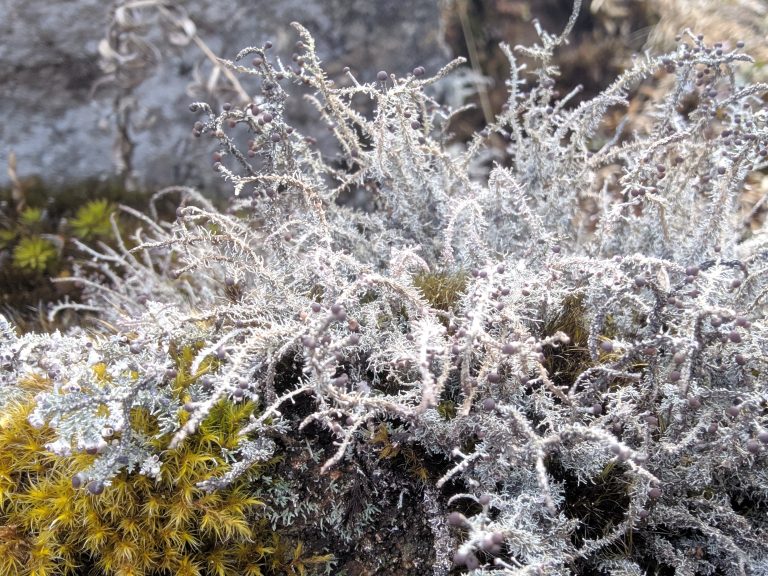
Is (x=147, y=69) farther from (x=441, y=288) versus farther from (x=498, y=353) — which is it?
(x=498, y=353)

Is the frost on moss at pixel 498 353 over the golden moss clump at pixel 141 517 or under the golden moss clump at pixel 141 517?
over

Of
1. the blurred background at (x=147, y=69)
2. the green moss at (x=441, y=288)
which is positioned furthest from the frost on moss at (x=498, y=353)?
the blurred background at (x=147, y=69)

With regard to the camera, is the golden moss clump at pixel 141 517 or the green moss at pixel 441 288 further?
the green moss at pixel 441 288

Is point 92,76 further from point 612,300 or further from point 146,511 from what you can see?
point 612,300

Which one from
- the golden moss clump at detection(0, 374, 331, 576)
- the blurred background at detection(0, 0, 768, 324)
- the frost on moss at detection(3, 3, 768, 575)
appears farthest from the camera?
the blurred background at detection(0, 0, 768, 324)

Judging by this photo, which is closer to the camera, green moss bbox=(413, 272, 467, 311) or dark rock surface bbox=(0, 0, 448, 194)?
green moss bbox=(413, 272, 467, 311)

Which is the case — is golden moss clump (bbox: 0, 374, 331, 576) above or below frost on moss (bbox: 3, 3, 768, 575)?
below

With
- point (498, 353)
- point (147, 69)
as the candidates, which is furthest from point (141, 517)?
point (147, 69)

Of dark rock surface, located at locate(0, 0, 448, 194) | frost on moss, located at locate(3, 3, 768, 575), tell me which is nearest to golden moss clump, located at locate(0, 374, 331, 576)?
frost on moss, located at locate(3, 3, 768, 575)

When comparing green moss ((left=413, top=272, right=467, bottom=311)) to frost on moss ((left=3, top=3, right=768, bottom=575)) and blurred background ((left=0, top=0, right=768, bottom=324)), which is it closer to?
frost on moss ((left=3, top=3, right=768, bottom=575))

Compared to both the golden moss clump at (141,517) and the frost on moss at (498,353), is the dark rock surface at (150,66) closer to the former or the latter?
the frost on moss at (498,353)
